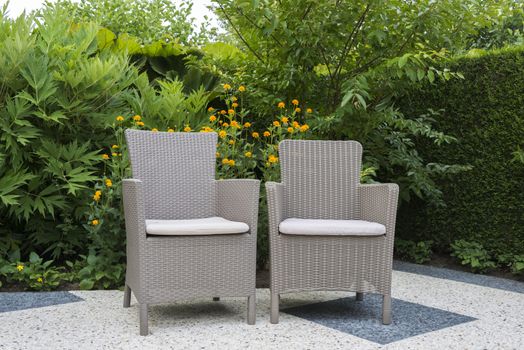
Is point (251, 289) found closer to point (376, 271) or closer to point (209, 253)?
point (209, 253)

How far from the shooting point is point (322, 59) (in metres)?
4.71

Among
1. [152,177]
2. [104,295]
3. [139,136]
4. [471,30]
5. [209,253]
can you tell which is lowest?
[104,295]

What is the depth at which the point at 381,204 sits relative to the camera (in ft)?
10.0

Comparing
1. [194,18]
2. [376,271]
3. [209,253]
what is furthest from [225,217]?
[194,18]

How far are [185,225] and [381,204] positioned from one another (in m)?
1.05

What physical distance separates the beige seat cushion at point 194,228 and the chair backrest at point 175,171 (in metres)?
0.37

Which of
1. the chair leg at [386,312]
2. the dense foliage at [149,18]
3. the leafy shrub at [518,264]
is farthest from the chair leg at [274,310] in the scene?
the dense foliage at [149,18]

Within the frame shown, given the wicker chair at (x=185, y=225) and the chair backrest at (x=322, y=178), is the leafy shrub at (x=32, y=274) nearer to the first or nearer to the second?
the wicker chair at (x=185, y=225)

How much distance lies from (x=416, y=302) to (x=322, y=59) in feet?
7.15

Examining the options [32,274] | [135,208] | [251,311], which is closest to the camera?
[135,208]

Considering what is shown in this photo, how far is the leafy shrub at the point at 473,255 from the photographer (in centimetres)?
452

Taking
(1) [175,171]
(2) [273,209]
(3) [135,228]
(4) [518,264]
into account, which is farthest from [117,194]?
(4) [518,264]

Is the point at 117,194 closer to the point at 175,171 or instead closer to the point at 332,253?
the point at 175,171

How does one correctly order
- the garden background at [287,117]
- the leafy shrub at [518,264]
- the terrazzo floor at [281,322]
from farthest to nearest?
the leafy shrub at [518,264], the garden background at [287,117], the terrazzo floor at [281,322]
